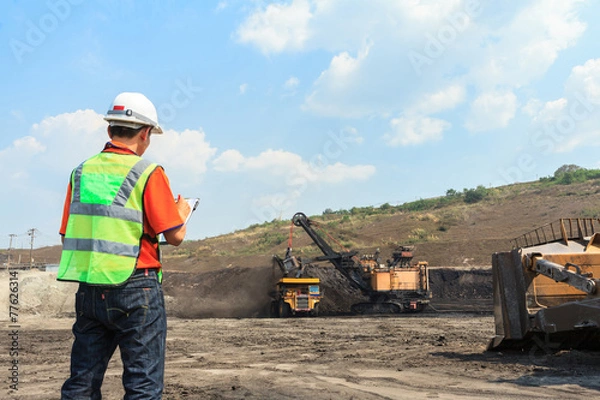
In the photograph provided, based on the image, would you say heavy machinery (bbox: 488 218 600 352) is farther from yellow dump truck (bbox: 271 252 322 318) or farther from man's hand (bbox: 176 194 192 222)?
yellow dump truck (bbox: 271 252 322 318)

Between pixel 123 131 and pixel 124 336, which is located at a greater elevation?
pixel 123 131

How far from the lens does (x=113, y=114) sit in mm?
2938

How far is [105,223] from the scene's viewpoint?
266cm

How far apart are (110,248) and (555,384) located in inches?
208

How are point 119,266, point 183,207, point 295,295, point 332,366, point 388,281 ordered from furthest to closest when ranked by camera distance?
point 388,281, point 295,295, point 332,366, point 183,207, point 119,266

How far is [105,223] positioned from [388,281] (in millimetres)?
22911

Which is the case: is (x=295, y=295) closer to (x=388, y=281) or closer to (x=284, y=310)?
(x=284, y=310)

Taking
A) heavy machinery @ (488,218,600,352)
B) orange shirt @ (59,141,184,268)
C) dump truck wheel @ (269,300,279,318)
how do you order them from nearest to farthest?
orange shirt @ (59,141,184,268), heavy machinery @ (488,218,600,352), dump truck wheel @ (269,300,279,318)

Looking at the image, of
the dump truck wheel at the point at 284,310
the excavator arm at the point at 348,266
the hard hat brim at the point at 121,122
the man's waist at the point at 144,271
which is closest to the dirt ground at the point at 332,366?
the man's waist at the point at 144,271

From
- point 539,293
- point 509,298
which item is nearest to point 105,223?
point 509,298

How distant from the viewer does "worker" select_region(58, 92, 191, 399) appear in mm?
2588

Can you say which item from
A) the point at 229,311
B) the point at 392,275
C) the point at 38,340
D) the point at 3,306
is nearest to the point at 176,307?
the point at 229,311

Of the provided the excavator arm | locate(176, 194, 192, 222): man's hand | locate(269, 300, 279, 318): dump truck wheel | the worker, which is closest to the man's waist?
the worker

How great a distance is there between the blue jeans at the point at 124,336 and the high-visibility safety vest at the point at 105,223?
0.27ft
